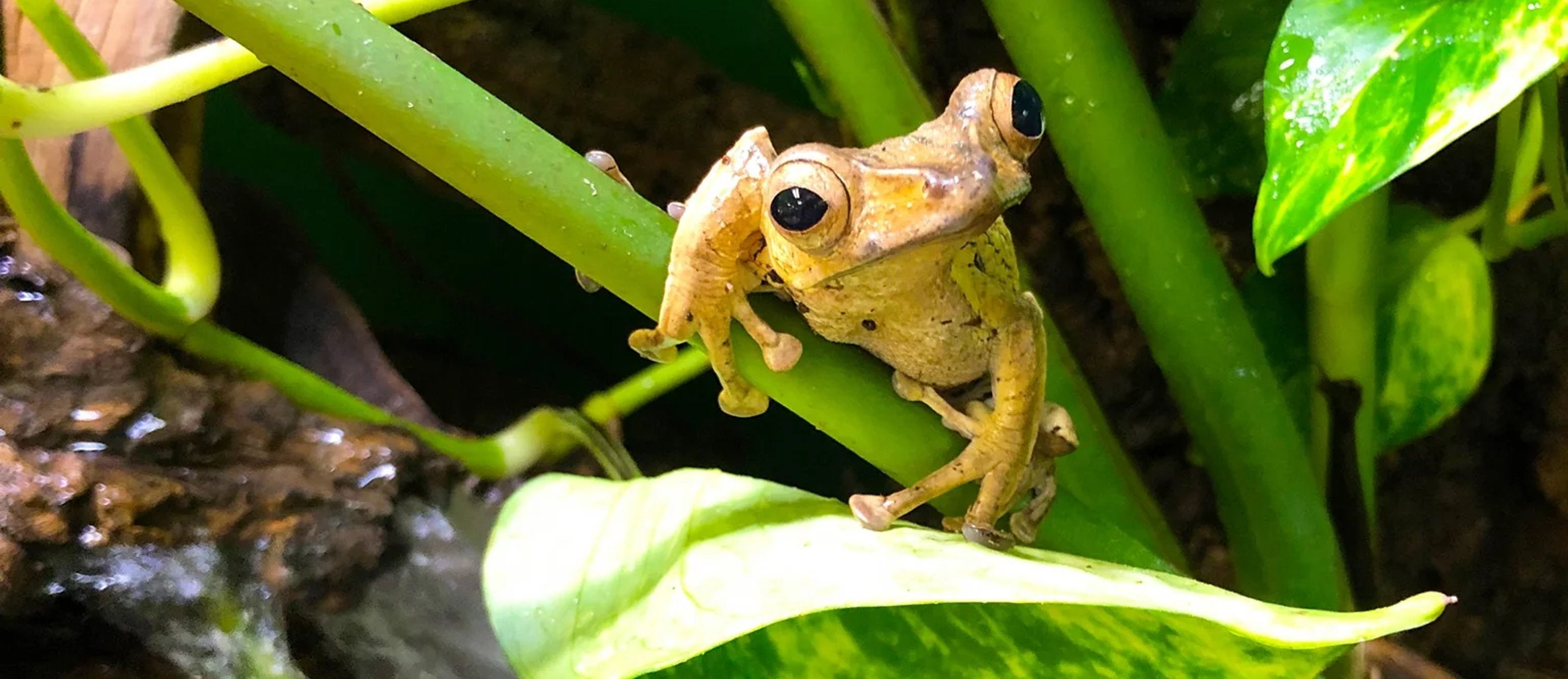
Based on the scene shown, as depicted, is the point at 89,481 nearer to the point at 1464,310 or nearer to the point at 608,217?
the point at 608,217

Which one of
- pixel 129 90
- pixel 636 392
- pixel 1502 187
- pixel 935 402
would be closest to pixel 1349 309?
pixel 1502 187

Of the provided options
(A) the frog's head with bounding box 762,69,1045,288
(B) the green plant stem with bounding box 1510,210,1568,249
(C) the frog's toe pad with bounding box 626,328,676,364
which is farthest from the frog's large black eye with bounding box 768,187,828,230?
(B) the green plant stem with bounding box 1510,210,1568,249

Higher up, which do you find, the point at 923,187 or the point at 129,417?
the point at 923,187

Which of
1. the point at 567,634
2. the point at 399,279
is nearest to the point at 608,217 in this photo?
the point at 567,634

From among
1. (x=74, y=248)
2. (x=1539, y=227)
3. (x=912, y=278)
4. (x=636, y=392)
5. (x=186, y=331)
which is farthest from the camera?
(x=636, y=392)

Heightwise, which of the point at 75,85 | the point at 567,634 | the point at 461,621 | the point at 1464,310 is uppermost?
the point at 75,85

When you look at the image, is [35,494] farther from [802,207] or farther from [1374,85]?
[1374,85]
